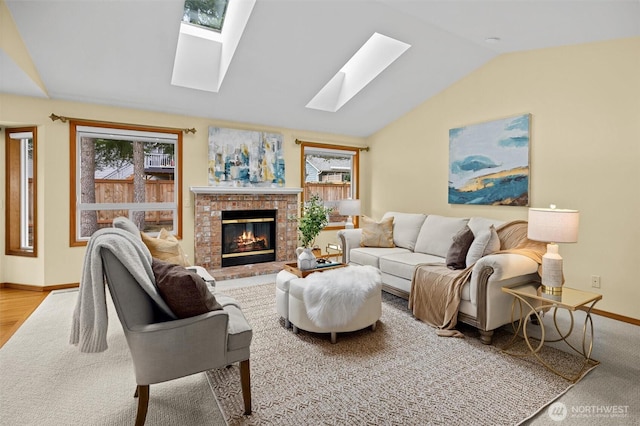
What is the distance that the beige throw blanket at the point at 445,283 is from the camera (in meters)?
2.99

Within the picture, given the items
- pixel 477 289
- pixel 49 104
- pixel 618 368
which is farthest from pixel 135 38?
pixel 618 368

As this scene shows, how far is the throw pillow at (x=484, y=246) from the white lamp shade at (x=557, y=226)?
0.51m

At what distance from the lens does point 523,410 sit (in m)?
1.93

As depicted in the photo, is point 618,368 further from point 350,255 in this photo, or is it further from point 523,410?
point 350,255

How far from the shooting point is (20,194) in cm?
446

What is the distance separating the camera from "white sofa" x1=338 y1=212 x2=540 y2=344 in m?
2.77

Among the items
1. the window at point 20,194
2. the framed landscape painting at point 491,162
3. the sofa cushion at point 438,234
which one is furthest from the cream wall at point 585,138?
the window at point 20,194

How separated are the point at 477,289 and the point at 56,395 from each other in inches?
124

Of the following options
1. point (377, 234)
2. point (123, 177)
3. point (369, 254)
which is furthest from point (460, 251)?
point (123, 177)

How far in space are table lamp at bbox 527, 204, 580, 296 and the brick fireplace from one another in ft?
12.6

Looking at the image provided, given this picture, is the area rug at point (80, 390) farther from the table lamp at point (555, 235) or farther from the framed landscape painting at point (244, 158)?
the framed landscape painting at point (244, 158)

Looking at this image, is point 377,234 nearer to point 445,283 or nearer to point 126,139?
point 445,283

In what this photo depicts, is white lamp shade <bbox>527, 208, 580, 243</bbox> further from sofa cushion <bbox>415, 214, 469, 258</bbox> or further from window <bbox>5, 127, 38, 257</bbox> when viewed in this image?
window <bbox>5, 127, 38, 257</bbox>

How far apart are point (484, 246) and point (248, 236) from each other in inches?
146
